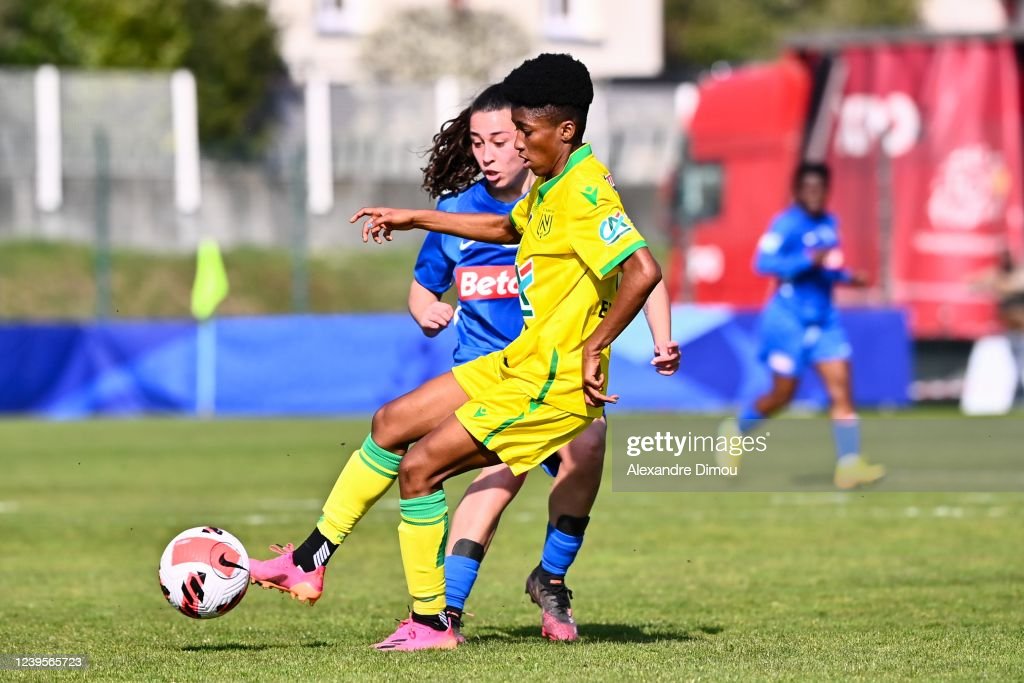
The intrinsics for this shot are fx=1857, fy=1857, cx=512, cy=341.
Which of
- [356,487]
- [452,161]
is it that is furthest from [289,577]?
[452,161]

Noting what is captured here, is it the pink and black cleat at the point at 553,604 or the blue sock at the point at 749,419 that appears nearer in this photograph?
the pink and black cleat at the point at 553,604

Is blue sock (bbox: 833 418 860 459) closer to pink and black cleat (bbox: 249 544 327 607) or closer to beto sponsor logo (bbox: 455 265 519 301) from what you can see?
beto sponsor logo (bbox: 455 265 519 301)

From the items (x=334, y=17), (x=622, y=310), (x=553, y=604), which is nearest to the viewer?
(x=622, y=310)

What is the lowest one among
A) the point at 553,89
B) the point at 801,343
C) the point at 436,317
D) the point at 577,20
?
the point at 801,343

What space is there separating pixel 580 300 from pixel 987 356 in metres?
17.1

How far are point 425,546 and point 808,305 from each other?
794cm

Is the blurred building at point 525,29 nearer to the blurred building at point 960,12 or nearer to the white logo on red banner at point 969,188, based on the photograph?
the blurred building at point 960,12

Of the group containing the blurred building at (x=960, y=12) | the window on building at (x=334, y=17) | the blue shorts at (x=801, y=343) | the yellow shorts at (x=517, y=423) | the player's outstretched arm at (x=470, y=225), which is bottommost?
the blue shorts at (x=801, y=343)

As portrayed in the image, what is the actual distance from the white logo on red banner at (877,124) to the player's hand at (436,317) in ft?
54.2

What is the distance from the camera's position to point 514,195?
24.3 feet

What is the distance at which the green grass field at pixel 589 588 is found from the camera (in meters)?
6.32

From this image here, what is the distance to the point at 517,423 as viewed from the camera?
6.40 m

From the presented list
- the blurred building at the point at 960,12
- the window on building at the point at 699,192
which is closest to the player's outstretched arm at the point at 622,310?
the window on building at the point at 699,192

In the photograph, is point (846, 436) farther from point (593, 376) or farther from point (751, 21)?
point (751, 21)
